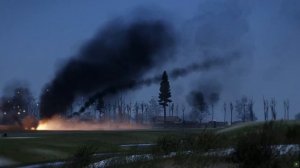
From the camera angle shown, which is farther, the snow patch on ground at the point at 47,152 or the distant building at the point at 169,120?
the distant building at the point at 169,120

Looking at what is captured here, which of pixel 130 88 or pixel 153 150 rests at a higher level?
pixel 130 88

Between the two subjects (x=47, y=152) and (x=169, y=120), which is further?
(x=169, y=120)

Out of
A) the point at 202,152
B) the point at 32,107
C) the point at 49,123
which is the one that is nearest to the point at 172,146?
the point at 202,152

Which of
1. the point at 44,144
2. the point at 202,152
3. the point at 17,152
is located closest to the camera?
the point at 202,152

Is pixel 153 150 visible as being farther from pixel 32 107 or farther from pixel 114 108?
pixel 114 108

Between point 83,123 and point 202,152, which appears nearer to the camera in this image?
point 202,152

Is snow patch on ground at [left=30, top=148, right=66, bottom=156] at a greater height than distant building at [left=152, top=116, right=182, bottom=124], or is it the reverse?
distant building at [left=152, top=116, right=182, bottom=124]

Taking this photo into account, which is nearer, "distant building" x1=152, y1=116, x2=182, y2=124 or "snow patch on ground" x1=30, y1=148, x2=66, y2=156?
"snow patch on ground" x1=30, y1=148, x2=66, y2=156

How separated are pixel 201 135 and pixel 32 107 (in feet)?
531

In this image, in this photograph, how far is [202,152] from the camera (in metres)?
22.0

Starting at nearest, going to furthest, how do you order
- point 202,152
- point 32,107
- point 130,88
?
point 202,152 < point 130,88 < point 32,107

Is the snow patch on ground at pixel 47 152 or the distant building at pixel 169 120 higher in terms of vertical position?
the distant building at pixel 169 120

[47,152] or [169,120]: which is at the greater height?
[169,120]

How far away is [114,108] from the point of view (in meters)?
198
